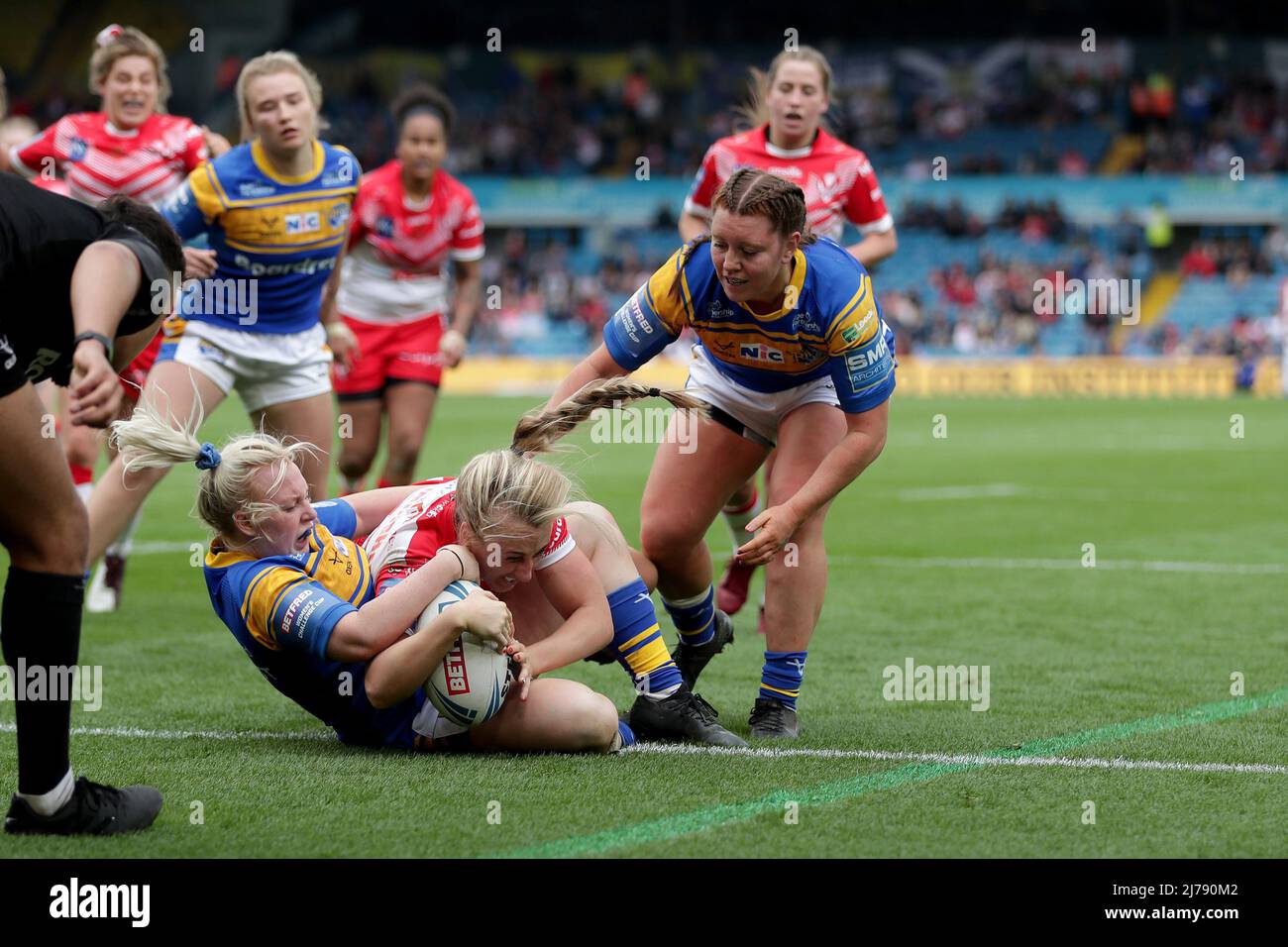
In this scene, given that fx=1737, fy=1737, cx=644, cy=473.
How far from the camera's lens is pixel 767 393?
562cm

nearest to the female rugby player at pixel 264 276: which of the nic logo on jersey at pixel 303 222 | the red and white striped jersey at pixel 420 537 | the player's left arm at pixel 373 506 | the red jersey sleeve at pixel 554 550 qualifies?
the nic logo on jersey at pixel 303 222

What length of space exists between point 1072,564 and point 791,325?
17.0 feet

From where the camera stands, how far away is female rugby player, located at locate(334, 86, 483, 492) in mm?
9070

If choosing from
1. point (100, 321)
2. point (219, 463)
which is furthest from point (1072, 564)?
point (100, 321)

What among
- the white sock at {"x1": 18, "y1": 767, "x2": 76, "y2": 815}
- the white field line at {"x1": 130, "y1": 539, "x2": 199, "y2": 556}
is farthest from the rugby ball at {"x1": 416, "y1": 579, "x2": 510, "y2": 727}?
the white field line at {"x1": 130, "y1": 539, "x2": 199, "y2": 556}

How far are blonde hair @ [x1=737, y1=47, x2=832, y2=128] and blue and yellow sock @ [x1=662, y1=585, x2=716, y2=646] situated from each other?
2642mm

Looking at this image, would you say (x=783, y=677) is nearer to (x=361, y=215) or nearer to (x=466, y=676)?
(x=466, y=676)

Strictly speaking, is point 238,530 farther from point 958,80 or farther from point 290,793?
point 958,80

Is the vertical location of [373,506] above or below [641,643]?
above

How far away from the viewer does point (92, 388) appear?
3447mm

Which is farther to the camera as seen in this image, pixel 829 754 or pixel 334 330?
pixel 334 330

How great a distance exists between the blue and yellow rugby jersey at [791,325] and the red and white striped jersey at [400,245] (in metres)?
4.09
